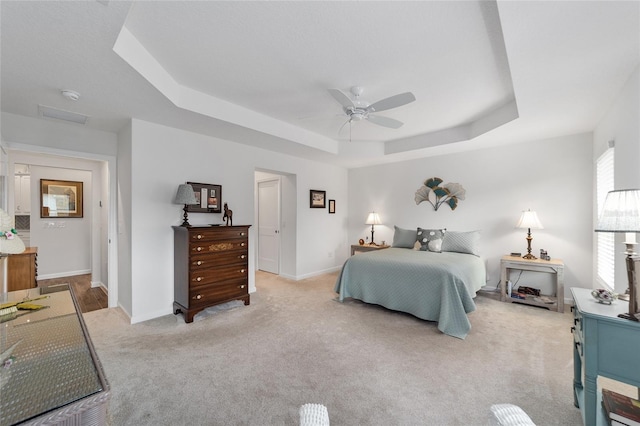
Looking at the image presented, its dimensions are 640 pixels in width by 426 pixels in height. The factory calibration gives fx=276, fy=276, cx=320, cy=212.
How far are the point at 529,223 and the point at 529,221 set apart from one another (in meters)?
0.03

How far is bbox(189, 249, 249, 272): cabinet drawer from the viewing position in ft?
10.7

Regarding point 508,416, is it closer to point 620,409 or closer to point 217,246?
point 620,409

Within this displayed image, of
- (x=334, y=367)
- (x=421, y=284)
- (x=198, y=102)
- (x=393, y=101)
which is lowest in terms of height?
(x=334, y=367)

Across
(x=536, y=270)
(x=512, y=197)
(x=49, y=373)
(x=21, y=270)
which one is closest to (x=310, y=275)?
(x=536, y=270)

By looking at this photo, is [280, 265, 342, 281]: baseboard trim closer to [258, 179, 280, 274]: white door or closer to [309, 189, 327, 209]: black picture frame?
[258, 179, 280, 274]: white door

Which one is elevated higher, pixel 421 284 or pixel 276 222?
pixel 276 222

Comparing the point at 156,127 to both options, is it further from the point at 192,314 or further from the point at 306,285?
the point at 306,285

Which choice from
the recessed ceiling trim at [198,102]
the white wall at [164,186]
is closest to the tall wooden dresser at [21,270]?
the white wall at [164,186]

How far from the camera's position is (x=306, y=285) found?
190 inches

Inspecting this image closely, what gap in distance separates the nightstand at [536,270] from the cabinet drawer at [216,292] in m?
3.65

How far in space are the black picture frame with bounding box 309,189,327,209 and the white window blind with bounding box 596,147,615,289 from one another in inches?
158

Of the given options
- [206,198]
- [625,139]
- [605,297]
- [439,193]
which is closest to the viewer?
[605,297]

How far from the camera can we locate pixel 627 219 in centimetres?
147

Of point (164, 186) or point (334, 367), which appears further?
point (164, 186)
